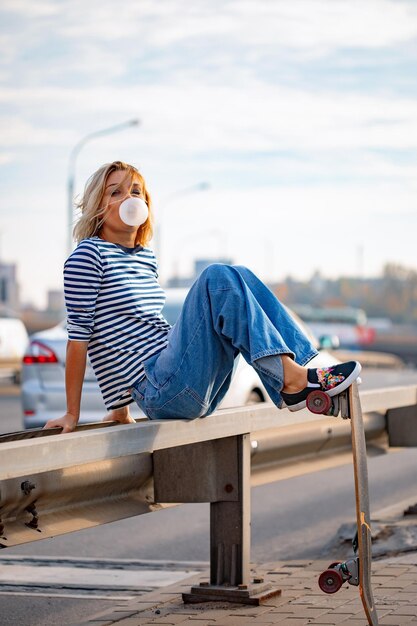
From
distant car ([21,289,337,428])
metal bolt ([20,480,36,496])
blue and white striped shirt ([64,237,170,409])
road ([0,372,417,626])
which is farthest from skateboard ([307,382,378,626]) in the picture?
distant car ([21,289,337,428])

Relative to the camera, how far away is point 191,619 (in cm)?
506

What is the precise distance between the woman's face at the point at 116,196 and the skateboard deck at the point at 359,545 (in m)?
1.29

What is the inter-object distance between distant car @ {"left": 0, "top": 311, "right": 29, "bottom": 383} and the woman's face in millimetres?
A: 19108

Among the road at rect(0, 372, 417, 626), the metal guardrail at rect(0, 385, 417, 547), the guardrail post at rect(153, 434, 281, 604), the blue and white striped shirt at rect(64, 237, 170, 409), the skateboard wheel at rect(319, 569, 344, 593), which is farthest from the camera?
the road at rect(0, 372, 417, 626)

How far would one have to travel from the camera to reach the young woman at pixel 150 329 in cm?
475

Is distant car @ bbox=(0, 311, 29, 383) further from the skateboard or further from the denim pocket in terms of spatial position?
the skateboard

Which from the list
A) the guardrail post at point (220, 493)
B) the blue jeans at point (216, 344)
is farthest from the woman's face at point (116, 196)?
the guardrail post at point (220, 493)

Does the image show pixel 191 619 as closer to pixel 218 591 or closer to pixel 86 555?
pixel 218 591

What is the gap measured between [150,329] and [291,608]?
1.33m

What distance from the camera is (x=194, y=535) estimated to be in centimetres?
832

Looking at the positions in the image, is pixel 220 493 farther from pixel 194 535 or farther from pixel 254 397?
pixel 254 397

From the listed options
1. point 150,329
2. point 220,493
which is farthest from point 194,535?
point 150,329

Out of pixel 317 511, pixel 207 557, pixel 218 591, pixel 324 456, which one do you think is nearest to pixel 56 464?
pixel 218 591

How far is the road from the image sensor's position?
608cm
